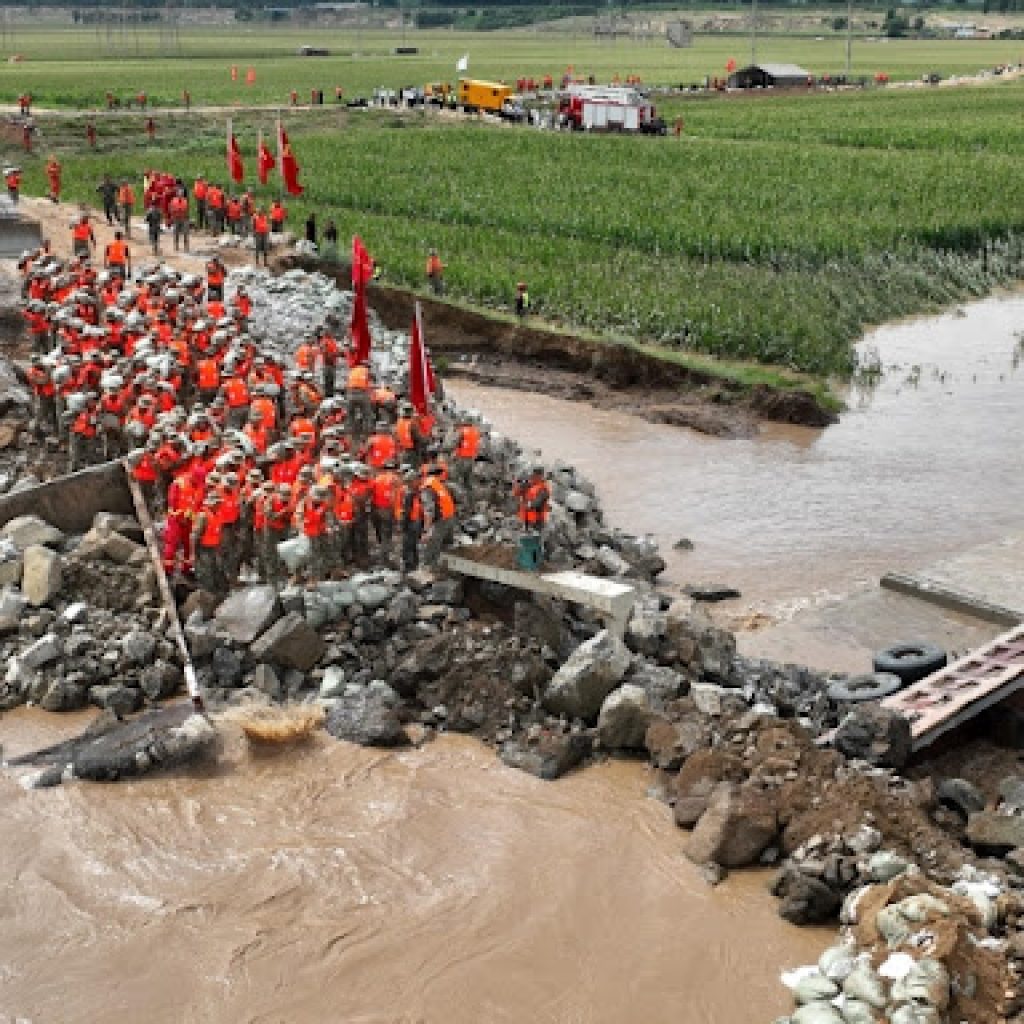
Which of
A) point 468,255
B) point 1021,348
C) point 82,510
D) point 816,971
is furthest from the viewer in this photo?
point 468,255

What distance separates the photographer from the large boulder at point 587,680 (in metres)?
14.2

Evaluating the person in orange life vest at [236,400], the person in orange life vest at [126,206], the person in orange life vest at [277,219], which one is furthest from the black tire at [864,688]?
the person in orange life vest at [126,206]

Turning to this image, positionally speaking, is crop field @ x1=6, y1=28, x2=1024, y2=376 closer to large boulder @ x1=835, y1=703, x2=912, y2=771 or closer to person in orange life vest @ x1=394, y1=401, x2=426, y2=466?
person in orange life vest @ x1=394, y1=401, x2=426, y2=466

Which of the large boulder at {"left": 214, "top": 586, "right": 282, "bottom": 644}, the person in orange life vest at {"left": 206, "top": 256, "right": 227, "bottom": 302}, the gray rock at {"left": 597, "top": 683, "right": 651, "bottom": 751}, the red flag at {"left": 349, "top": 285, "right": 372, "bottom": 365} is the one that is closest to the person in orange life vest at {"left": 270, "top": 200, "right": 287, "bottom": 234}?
the person in orange life vest at {"left": 206, "top": 256, "right": 227, "bottom": 302}

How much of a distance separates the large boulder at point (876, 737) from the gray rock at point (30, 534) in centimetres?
907

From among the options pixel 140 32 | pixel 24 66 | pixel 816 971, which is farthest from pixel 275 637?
pixel 140 32

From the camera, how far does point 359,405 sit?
790 inches

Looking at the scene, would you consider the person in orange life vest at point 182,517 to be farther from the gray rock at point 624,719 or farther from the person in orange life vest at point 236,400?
the gray rock at point 624,719

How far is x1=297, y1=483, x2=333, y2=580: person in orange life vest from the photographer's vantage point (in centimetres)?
1548

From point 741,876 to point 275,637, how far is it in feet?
17.6

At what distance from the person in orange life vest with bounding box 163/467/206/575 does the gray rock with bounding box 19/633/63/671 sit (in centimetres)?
148

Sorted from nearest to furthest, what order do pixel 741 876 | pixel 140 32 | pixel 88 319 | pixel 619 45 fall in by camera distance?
pixel 741 876 → pixel 88 319 → pixel 619 45 → pixel 140 32

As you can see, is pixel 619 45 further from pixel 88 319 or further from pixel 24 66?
pixel 88 319

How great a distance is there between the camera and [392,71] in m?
95.7
